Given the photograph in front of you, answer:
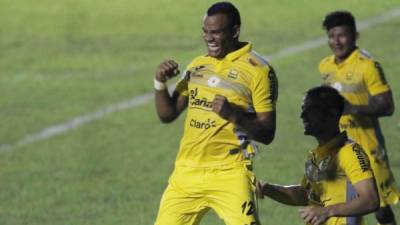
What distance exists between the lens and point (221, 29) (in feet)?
32.0

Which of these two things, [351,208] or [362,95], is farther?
[362,95]

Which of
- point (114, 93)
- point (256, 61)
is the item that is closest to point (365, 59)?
point (256, 61)

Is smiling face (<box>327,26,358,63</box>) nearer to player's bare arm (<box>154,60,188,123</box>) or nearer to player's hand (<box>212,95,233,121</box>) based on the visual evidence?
player's bare arm (<box>154,60,188,123</box>)

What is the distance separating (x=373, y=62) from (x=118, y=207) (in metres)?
3.56

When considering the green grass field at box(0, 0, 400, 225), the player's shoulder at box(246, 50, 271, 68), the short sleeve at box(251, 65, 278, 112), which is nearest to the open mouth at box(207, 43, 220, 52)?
the player's shoulder at box(246, 50, 271, 68)

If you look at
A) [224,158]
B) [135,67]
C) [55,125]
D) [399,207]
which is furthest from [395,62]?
[224,158]

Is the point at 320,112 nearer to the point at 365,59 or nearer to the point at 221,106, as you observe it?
the point at 221,106

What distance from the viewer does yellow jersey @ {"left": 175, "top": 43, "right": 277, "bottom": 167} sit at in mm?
9812

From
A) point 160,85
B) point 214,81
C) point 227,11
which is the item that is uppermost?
point 227,11

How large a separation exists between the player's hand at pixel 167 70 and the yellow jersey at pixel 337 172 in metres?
1.24

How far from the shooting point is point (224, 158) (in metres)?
9.88

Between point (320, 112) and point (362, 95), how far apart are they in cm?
329

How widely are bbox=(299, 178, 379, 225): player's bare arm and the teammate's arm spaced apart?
0.74 meters

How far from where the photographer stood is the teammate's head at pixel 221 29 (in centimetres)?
977
